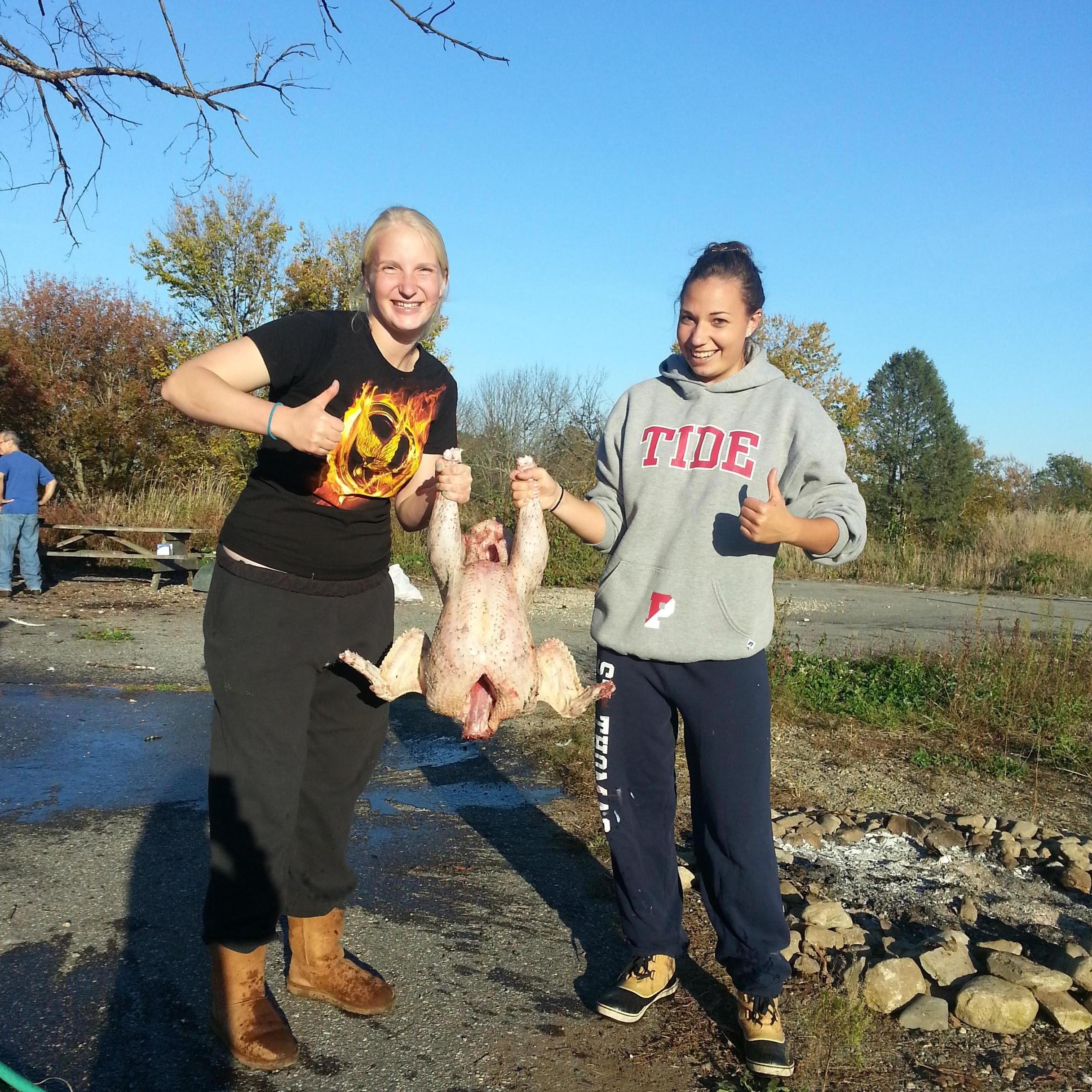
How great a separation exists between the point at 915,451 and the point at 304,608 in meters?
32.1

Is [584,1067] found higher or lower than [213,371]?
lower

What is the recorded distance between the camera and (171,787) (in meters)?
5.12

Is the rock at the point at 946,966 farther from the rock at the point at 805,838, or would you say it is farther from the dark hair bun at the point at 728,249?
the dark hair bun at the point at 728,249

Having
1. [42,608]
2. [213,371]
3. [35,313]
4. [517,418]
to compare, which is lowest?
[42,608]

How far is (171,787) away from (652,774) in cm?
330

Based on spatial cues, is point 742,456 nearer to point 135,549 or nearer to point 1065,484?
point 135,549

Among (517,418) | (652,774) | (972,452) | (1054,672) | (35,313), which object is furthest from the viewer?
(972,452)

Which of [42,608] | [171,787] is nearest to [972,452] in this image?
[42,608]

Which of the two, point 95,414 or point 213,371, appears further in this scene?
point 95,414

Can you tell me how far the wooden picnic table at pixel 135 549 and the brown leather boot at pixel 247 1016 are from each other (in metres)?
11.3

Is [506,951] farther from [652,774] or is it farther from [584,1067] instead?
[652,774]

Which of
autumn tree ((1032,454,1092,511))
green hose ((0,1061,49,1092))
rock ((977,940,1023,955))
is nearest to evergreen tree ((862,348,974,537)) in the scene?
autumn tree ((1032,454,1092,511))

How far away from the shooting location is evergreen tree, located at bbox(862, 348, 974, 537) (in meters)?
30.2

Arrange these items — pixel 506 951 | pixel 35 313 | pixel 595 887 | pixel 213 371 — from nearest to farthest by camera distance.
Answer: pixel 213 371 < pixel 506 951 < pixel 595 887 < pixel 35 313
